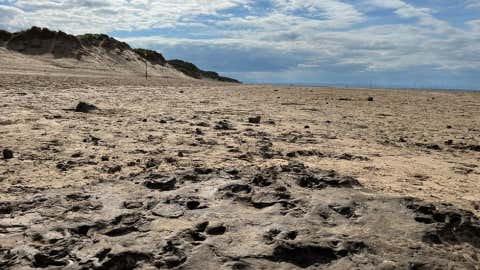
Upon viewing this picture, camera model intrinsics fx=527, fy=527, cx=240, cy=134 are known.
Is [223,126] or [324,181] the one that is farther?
[223,126]

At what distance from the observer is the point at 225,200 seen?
5.15 meters

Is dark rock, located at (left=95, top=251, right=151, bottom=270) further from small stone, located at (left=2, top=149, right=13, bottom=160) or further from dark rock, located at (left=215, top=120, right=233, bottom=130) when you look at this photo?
dark rock, located at (left=215, top=120, right=233, bottom=130)

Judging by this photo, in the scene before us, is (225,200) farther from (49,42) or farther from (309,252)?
(49,42)

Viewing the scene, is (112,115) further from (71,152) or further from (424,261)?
(424,261)

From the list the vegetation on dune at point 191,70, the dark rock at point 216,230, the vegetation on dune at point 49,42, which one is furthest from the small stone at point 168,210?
the vegetation on dune at point 191,70

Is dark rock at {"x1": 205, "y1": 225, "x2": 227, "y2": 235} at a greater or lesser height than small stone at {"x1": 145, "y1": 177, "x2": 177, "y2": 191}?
lesser

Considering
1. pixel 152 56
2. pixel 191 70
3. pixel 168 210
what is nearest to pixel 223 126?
pixel 168 210

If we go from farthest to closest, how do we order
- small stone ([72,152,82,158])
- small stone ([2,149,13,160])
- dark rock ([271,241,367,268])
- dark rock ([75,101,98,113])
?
1. dark rock ([75,101,98,113])
2. small stone ([72,152,82,158])
3. small stone ([2,149,13,160])
4. dark rock ([271,241,367,268])

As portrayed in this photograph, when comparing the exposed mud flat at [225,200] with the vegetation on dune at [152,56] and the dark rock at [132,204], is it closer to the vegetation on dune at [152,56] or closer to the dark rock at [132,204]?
the dark rock at [132,204]

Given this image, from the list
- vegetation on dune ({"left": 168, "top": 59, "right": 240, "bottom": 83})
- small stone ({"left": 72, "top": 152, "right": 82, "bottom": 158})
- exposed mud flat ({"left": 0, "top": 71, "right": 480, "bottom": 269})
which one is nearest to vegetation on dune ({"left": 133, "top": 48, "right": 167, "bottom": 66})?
vegetation on dune ({"left": 168, "top": 59, "right": 240, "bottom": 83})

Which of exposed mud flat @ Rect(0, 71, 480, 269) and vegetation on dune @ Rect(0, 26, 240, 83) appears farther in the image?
vegetation on dune @ Rect(0, 26, 240, 83)

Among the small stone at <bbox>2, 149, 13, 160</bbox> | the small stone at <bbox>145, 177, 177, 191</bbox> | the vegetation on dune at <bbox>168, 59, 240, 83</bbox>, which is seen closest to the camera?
the small stone at <bbox>145, 177, 177, 191</bbox>

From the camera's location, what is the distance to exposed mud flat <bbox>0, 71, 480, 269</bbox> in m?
3.95

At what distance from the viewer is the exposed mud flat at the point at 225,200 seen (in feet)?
13.0
